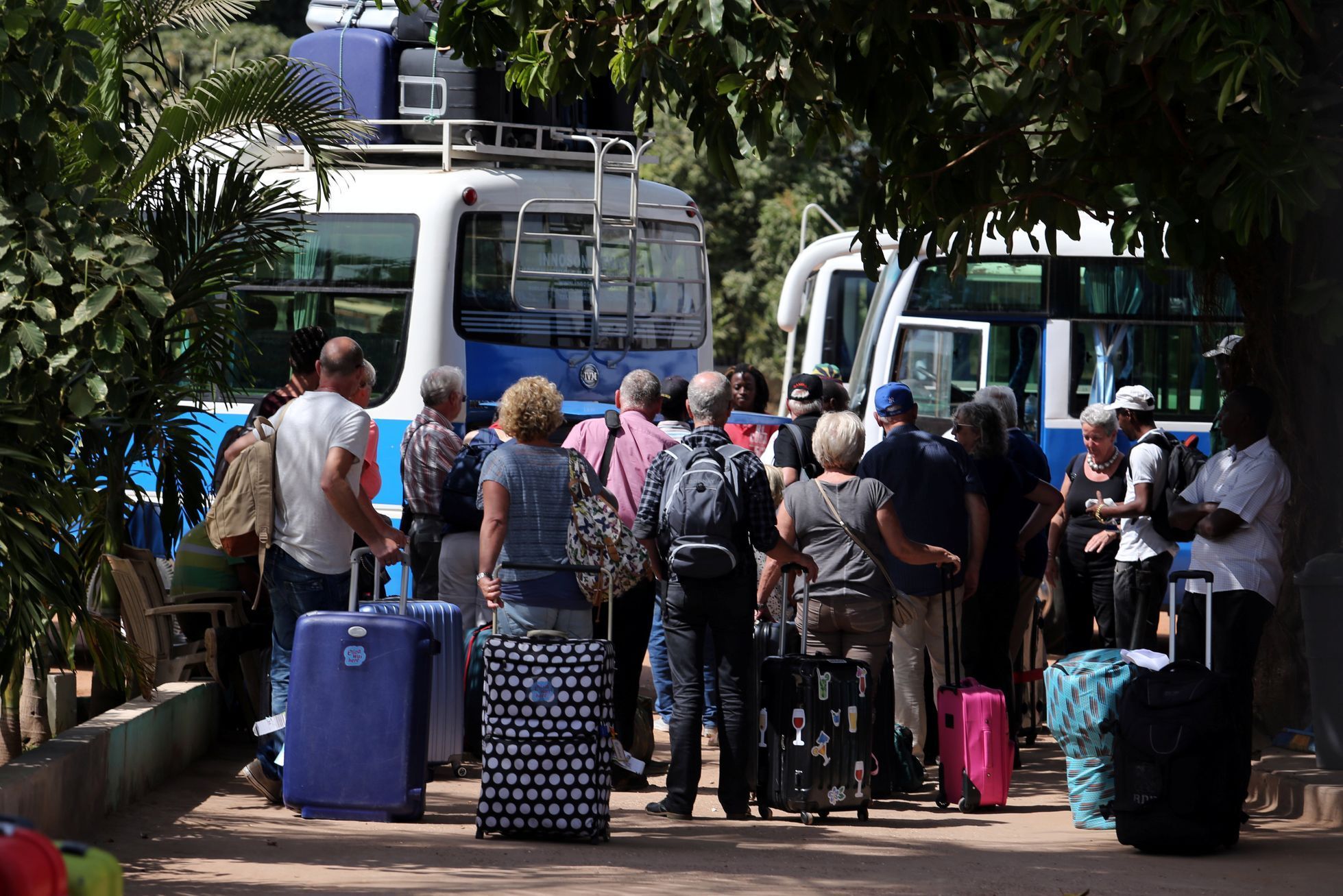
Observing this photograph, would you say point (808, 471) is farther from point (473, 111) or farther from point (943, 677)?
point (473, 111)

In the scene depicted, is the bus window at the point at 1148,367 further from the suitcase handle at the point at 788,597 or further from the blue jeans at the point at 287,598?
the blue jeans at the point at 287,598

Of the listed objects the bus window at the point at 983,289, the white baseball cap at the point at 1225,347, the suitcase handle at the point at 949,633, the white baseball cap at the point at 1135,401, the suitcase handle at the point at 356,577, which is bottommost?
the suitcase handle at the point at 949,633

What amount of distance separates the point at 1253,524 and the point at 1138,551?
2.22 metres

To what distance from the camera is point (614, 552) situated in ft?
24.2

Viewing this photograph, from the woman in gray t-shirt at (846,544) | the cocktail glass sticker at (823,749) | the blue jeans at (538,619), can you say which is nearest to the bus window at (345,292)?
the woman in gray t-shirt at (846,544)

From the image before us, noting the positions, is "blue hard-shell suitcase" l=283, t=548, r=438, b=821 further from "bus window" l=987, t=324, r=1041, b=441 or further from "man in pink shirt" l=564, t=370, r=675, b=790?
"bus window" l=987, t=324, r=1041, b=441

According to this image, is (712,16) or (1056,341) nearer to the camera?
(712,16)

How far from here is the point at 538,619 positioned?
285 inches

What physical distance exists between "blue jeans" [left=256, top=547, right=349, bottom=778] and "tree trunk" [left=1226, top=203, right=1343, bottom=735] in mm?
4746

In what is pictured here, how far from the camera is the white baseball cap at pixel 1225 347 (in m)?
9.58

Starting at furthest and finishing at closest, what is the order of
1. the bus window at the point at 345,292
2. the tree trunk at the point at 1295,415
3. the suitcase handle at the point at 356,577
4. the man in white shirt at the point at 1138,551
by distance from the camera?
1. the bus window at the point at 345,292
2. the man in white shirt at the point at 1138,551
3. the tree trunk at the point at 1295,415
4. the suitcase handle at the point at 356,577

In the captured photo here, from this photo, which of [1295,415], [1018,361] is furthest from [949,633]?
[1018,361]

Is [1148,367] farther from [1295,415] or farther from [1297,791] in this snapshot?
[1297,791]

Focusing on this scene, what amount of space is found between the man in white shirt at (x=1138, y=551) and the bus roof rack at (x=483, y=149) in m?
5.18
